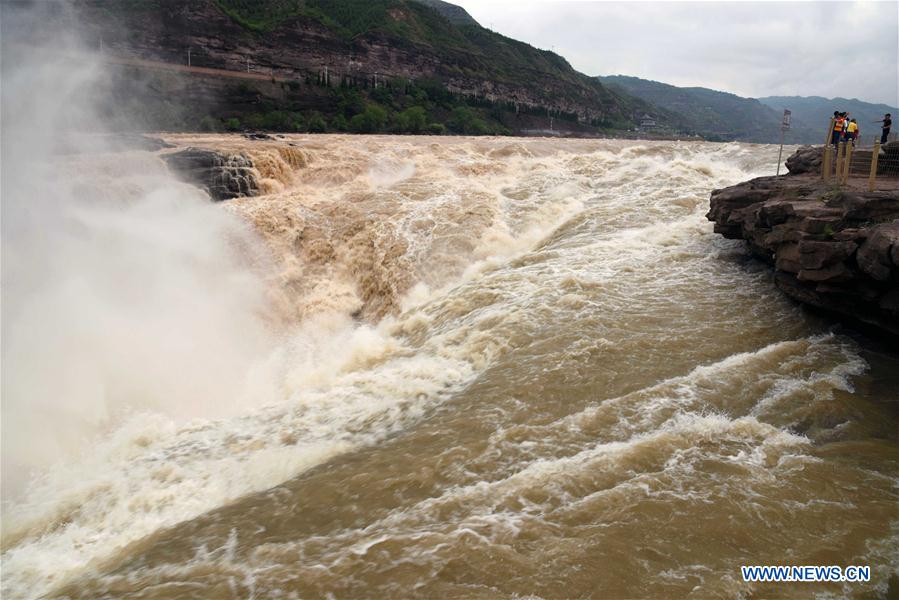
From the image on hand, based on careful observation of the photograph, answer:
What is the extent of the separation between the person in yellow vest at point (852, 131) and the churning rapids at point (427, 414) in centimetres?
299

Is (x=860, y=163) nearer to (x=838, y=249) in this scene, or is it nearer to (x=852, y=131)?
(x=852, y=131)

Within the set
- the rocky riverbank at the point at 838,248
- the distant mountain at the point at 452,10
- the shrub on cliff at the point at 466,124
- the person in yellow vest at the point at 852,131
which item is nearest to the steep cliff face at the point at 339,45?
the shrub on cliff at the point at 466,124

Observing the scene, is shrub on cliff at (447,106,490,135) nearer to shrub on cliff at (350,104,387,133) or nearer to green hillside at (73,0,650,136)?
green hillside at (73,0,650,136)

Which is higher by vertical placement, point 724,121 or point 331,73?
point 724,121

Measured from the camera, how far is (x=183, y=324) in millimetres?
9336

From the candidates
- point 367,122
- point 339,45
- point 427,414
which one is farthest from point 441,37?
point 427,414

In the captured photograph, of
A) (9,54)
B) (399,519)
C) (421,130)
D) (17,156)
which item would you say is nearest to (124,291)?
(17,156)

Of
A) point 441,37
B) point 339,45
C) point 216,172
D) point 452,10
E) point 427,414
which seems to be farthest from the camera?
point 452,10

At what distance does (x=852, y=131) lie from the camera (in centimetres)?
1034

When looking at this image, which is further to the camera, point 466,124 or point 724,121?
point 724,121

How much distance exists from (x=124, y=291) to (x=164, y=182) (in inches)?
192

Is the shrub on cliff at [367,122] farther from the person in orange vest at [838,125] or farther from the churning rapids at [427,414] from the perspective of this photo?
the person in orange vest at [838,125]

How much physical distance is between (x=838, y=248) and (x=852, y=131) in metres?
5.28

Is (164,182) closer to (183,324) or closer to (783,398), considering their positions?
(183,324)
